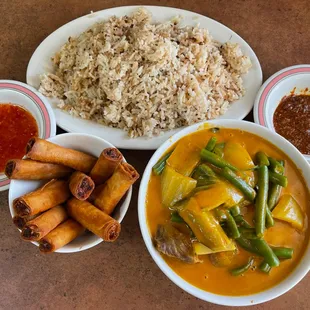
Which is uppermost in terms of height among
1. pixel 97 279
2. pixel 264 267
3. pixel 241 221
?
pixel 241 221

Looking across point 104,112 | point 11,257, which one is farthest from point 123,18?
point 11,257

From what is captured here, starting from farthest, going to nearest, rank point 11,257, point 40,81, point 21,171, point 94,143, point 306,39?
point 306,39 → point 40,81 → point 11,257 → point 94,143 → point 21,171

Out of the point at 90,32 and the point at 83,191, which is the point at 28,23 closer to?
the point at 90,32

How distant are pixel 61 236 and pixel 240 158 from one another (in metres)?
A: 0.71

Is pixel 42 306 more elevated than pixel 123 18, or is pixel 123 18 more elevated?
pixel 123 18

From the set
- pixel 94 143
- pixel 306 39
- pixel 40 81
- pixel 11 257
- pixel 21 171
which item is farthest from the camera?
pixel 306 39

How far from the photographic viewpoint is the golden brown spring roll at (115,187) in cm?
152

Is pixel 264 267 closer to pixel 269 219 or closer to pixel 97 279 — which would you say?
pixel 269 219

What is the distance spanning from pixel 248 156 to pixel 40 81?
1024 millimetres

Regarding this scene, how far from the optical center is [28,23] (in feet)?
7.38

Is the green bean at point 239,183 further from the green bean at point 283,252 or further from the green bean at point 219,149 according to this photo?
the green bean at point 283,252

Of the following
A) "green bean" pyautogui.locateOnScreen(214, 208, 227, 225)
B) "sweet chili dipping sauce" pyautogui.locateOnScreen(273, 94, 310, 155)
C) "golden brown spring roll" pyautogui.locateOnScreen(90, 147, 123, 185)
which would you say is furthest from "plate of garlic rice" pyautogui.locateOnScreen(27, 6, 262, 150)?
"green bean" pyautogui.locateOnScreen(214, 208, 227, 225)

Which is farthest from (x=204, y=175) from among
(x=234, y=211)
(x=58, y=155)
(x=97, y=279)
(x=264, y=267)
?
(x=97, y=279)

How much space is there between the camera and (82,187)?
5.02ft
